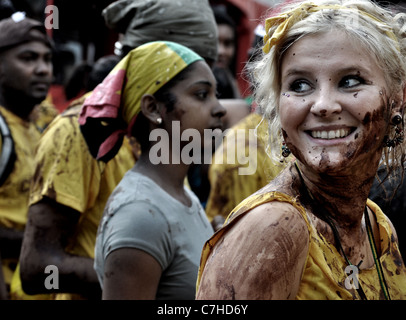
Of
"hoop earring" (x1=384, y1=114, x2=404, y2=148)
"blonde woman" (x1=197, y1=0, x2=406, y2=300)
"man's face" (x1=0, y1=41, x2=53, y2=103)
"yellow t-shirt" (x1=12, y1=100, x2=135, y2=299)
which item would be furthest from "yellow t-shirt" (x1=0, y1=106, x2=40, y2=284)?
"hoop earring" (x1=384, y1=114, x2=404, y2=148)

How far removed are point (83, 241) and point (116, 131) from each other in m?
0.59

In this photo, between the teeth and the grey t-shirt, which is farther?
the grey t-shirt

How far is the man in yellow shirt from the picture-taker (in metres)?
3.78

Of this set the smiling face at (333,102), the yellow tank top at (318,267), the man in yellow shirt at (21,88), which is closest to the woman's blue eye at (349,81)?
the smiling face at (333,102)

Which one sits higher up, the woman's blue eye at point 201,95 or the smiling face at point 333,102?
the smiling face at point 333,102

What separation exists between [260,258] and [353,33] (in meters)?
0.76

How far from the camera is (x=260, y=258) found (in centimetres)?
156

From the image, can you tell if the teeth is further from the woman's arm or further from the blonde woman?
the woman's arm

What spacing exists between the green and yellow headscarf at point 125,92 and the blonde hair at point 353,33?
0.83 meters

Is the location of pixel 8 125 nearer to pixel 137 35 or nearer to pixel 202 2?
pixel 137 35

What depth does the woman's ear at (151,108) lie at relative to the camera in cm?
280

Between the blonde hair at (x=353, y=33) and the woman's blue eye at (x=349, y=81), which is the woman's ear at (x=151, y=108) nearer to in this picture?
→ the blonde hair at (x=353, y=33)

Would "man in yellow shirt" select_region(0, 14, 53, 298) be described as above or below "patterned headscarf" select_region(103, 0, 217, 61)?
below
